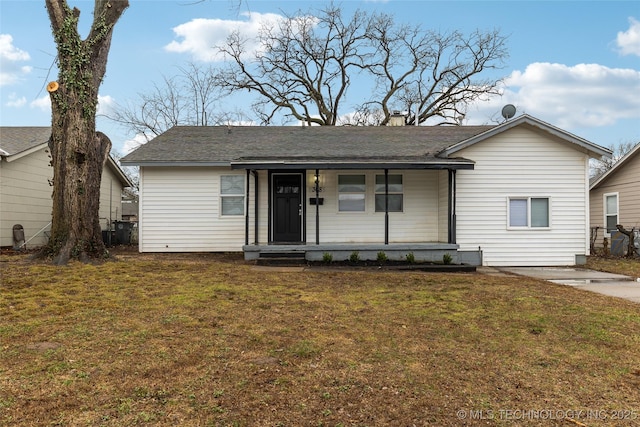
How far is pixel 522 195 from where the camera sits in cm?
1094

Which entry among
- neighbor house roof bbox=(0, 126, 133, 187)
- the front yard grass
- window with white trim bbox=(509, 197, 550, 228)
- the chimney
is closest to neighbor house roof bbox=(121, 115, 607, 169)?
the chimney

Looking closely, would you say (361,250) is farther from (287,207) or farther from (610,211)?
(610,211)

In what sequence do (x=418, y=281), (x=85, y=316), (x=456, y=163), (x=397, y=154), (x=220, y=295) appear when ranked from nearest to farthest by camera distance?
(x=85, y=316) < (x=220, y=295) < (x=418, y=281) < (x=456, y=163) < (x=397, y=154)

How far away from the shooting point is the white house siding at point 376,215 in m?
11.9

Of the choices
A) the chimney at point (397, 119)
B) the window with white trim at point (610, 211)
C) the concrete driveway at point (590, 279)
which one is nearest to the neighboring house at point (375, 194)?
the concrete driveway at point (590, 279)

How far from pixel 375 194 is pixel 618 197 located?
1078 cm

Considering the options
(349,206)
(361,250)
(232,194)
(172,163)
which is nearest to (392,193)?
(349,206)

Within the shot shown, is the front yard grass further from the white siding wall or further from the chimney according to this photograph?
the chimney

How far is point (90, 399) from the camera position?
268 centimetres

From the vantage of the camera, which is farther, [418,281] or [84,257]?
[84,257]

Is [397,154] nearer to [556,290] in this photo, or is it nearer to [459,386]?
[556,290]

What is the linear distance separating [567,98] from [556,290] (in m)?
21.1

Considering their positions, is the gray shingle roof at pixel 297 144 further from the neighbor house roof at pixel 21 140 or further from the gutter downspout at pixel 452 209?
the neighbor house roof at pixel 21 140

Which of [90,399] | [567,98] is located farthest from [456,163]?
[567,98]
